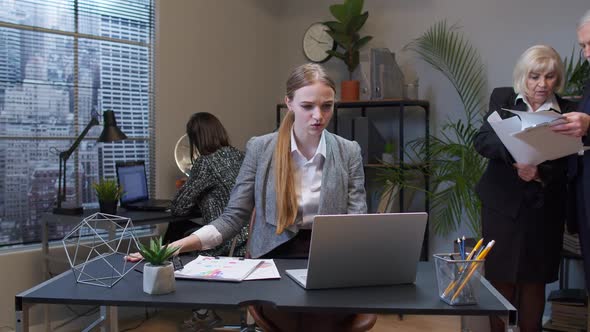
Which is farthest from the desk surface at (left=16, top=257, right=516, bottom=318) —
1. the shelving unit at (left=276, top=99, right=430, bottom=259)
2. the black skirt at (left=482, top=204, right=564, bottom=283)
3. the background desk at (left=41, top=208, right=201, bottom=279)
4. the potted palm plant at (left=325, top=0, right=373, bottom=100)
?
the potted palm plant at (left=325, top=0, right=373, bottom=100)

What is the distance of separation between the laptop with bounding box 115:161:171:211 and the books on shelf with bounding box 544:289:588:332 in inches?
91.6

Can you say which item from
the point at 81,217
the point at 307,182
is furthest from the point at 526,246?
the point at 81,217

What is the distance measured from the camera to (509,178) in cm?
249

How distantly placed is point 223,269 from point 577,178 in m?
1.45

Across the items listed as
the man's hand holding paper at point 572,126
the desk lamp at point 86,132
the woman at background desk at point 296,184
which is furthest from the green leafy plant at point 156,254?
the desk lamp at point 86,132

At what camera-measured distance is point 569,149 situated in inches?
88.0

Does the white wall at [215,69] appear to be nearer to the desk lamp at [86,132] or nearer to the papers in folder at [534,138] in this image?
the desk lamp at [86,132]

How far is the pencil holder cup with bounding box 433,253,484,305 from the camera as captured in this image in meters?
1.50

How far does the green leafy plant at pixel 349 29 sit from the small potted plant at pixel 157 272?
3159 millimetres

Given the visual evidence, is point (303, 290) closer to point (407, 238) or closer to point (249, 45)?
point (407, 238)

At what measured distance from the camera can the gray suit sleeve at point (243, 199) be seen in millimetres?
2117

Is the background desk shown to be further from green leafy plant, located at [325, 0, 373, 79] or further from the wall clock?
the wall clock

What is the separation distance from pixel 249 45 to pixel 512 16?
6.43ft

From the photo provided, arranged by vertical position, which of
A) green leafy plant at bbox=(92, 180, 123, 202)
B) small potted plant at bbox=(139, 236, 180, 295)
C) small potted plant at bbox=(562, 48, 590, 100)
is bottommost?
small potted plant at bbox=(139, 236, 180, 295)
